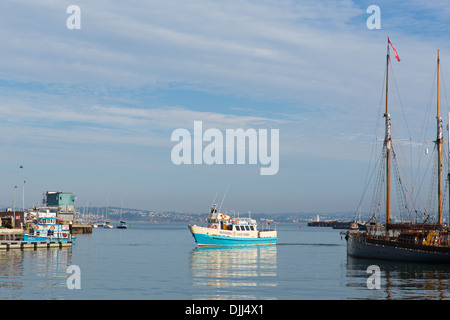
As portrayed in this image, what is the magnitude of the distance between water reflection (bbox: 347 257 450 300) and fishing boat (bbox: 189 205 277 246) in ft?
110

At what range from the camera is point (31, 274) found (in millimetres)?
55531

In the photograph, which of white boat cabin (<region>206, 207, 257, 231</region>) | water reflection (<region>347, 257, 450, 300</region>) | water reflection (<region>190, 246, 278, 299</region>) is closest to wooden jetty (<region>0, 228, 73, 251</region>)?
white boat cabin (<region>206, 207, 257, 231</region>)

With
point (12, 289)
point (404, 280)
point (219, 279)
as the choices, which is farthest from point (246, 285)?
point (12, 289)

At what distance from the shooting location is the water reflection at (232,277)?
4462 cm

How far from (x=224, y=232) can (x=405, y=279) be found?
184ft

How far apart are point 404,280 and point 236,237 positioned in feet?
189

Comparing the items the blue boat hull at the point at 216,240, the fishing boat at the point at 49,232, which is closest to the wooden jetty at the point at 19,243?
the fishing boat at the point at 49,232

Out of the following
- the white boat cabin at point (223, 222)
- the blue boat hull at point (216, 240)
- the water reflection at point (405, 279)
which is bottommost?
the blue boat hull at point (216, 240)

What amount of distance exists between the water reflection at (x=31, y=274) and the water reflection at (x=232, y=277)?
12080 millimetres

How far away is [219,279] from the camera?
5500 centimetres

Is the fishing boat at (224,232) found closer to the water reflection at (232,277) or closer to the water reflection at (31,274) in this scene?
the water reflection at (232,277)

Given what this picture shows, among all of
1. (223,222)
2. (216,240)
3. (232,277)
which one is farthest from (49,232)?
(232,277)

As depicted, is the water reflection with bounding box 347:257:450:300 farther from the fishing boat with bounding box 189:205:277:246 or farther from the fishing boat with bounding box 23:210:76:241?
the fishing boat with bounding box 23:210:76:241

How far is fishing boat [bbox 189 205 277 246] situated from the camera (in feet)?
354
